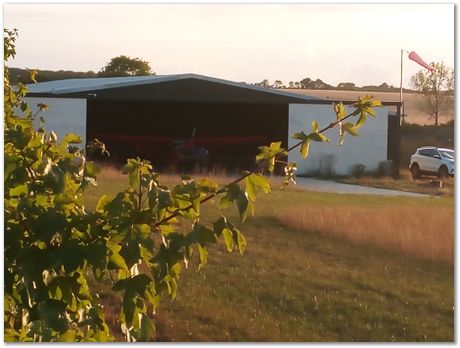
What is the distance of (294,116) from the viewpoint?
891 inches

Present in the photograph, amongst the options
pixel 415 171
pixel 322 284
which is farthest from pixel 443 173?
pixel 322 284

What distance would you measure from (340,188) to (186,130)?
248 inches

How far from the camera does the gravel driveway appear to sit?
17.2 m

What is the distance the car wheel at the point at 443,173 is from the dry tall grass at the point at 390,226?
35.0 feet

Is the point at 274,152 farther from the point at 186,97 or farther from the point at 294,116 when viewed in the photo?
the point at 294,116

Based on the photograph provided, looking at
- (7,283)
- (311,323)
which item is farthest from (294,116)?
(7,283)

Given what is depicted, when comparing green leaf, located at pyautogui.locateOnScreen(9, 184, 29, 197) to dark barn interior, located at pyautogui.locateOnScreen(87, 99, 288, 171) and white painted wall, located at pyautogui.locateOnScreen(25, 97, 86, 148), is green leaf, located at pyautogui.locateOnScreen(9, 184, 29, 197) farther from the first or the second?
dark barn interior, located at pyautogui.locateOnScreen(87, 99, 288, 171)

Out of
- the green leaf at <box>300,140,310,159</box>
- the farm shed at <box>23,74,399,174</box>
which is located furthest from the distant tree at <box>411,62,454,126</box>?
the green leaf at <box>300,140,310,159</box>

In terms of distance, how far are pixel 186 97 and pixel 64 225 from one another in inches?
737

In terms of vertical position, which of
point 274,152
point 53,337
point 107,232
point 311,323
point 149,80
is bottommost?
point 311,323

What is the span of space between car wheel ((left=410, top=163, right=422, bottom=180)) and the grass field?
1252 centimetres

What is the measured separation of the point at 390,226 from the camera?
1016cm

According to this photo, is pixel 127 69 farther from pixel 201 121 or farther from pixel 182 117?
pixel 201 121

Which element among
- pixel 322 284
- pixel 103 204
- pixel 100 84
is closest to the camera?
pixel 103 204
